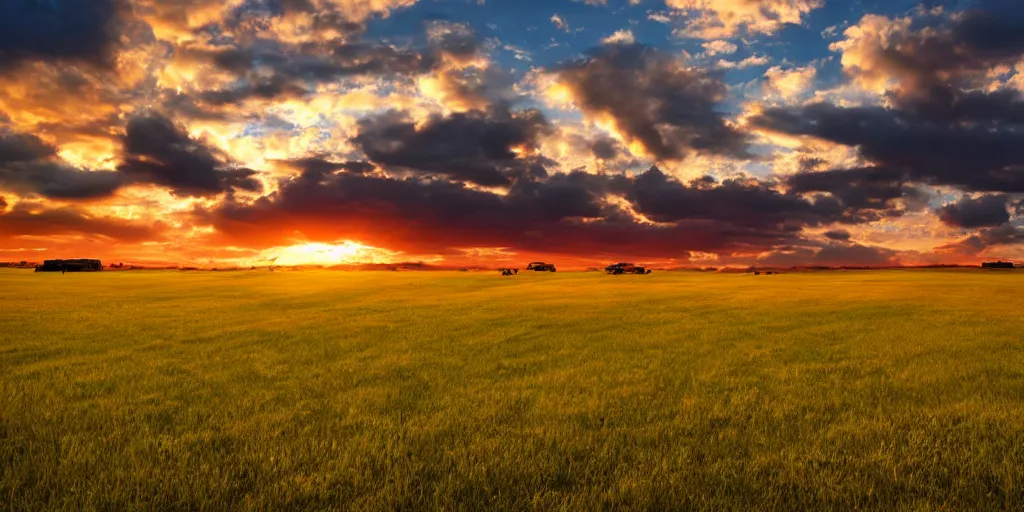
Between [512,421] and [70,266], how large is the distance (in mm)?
109079

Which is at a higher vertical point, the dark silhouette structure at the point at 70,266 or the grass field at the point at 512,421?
the dark silhouette structure at the point at 70,266

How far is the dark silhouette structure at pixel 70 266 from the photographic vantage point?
87000mm

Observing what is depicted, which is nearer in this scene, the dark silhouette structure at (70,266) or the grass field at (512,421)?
the grass field at (512,421)

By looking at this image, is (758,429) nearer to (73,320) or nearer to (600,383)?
(600,383)

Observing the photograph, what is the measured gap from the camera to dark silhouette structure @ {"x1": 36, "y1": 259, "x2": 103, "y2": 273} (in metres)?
87.0

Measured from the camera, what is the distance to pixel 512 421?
928cm

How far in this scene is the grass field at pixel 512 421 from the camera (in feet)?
21.4

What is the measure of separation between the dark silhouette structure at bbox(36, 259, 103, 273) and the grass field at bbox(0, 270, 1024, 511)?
85965 millimetres

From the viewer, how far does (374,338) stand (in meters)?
20.4

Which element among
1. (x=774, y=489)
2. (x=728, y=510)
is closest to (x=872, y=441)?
(x=774, y=489)

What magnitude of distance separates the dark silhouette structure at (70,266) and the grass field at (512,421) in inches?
3384

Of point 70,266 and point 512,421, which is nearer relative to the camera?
point 512,421

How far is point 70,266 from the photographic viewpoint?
88750 mm

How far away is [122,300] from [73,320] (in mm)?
14450
